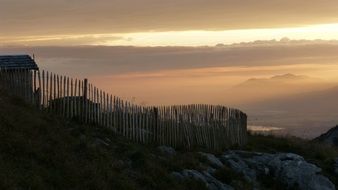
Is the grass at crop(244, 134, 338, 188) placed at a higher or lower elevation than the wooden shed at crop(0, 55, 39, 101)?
lower

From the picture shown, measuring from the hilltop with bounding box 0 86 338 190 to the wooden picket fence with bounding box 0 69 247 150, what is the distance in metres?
0.84

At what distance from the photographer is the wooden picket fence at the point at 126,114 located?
774 inches

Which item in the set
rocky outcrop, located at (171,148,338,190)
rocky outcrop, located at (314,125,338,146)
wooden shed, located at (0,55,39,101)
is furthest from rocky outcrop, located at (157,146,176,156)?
rocky outcrop, located at (314,125,338,146)

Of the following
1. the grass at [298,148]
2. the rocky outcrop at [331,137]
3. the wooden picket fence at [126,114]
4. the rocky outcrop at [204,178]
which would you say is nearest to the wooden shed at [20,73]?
the wooden picket fence at [126,114]

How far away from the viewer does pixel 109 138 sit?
18531mm

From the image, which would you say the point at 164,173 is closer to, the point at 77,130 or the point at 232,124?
the point at 77,130

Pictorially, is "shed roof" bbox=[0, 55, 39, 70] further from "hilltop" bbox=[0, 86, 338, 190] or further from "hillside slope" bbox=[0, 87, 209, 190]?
"hillside slope" bbox=[0, 87, 209, 190]

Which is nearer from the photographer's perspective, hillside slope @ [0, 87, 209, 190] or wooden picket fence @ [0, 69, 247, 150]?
hillside slope @ [0, 87, 209, 190]

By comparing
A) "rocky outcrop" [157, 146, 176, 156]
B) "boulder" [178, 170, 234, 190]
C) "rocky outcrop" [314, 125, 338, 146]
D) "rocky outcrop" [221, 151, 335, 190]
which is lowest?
"rocky outcrop" [314, 125, 338, 146]

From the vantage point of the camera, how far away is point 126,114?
67.9ft

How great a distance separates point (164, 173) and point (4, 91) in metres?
5.81

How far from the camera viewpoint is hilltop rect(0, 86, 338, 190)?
12.9 m

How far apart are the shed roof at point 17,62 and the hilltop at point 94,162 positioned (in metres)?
3.10

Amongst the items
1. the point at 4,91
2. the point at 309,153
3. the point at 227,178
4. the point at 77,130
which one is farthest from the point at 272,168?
the point at 4,91
